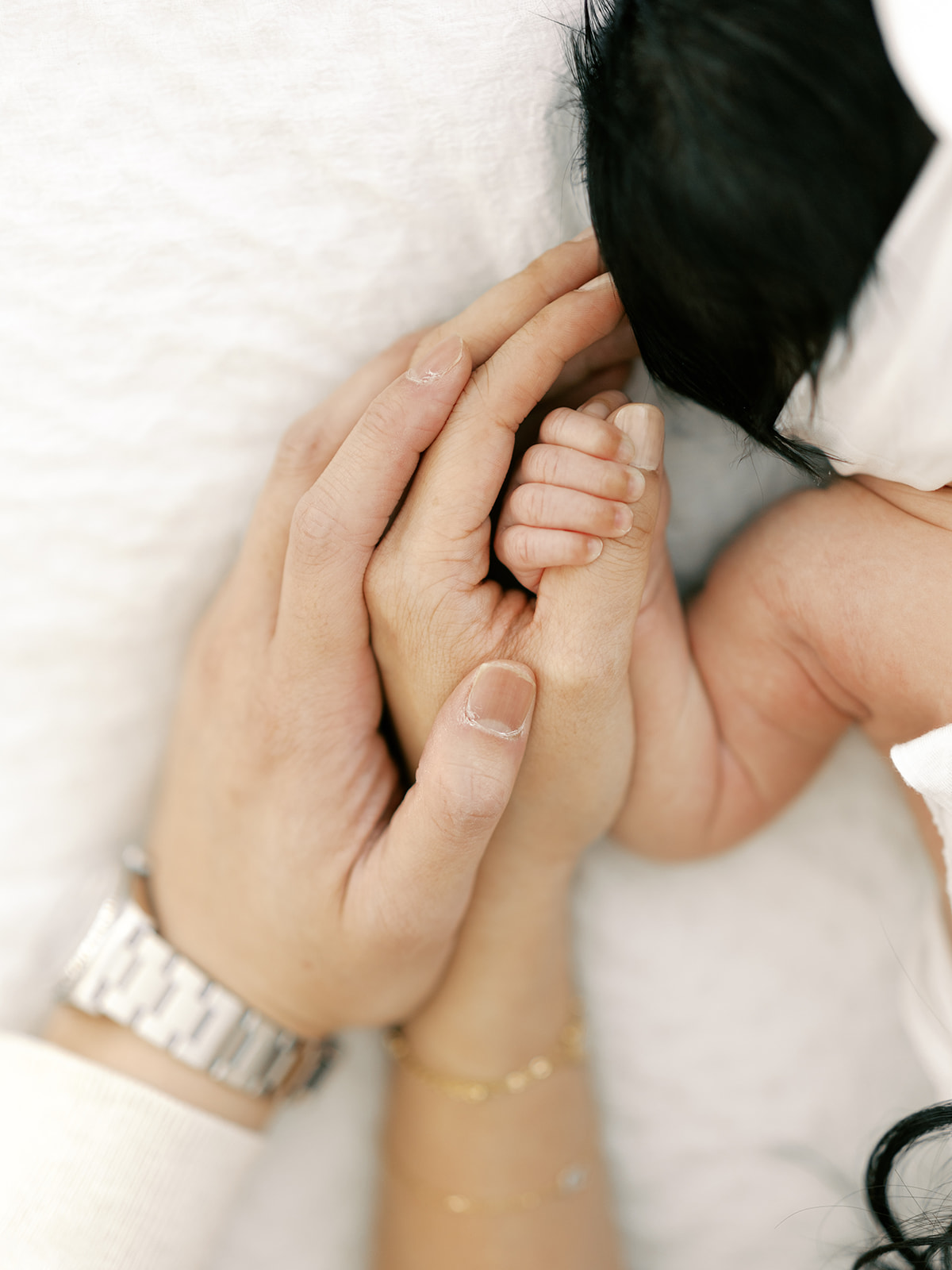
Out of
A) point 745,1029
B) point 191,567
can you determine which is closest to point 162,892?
point 191,567

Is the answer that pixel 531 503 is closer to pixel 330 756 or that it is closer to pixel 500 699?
pixel 500 699

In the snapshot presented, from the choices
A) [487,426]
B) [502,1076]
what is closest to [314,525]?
[487,426]

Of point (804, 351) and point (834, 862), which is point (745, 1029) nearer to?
point (834, 862)

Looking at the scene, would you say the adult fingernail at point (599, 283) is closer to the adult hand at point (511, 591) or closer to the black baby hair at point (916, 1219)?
the adult hand at point (511, 591)

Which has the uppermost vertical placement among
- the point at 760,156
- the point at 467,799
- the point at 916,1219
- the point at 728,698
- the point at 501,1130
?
the point at 760,156

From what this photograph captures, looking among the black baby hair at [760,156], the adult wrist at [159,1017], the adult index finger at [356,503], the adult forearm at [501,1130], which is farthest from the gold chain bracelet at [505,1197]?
the black baby hair at [760,156]

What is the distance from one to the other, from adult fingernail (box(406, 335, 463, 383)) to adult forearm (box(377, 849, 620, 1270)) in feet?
1.49

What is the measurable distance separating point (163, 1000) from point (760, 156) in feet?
2.64

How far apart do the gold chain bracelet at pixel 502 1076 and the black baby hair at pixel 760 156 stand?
68cm

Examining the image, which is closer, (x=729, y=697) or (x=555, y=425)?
(x=555, y=425)

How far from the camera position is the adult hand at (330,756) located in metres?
0.60

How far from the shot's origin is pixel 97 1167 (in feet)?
2.36

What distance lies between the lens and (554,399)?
682mm

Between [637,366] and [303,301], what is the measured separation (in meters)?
0.28
